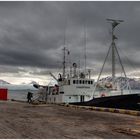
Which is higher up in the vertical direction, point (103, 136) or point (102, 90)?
point (102, 90)

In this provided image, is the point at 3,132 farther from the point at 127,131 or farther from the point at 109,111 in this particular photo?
the point at 109,111

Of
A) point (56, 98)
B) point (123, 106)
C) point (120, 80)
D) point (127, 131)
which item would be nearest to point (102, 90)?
point (120, 80)

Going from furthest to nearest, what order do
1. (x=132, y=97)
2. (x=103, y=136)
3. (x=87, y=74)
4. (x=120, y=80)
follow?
(x=87, y=74), (x=120, y=80), (x=132, y=97), (x=103, y=136)

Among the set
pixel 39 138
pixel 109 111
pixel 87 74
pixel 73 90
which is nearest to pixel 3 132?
pixel 39 138

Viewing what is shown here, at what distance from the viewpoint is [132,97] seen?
28578 millimetres

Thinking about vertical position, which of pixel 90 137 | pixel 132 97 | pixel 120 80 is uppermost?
pixel 120 80

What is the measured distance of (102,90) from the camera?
4972cm

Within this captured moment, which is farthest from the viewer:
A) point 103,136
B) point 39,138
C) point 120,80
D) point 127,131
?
point 120,80

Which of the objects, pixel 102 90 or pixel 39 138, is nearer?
pixel 39 138

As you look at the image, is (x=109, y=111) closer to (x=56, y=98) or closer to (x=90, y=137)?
(x=90, y=137)

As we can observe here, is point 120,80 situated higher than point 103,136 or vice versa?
point 120,80

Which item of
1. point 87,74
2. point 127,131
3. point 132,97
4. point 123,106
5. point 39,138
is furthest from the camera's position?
point 87,74

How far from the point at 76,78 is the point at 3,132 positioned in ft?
123

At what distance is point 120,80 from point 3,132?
38390mm
